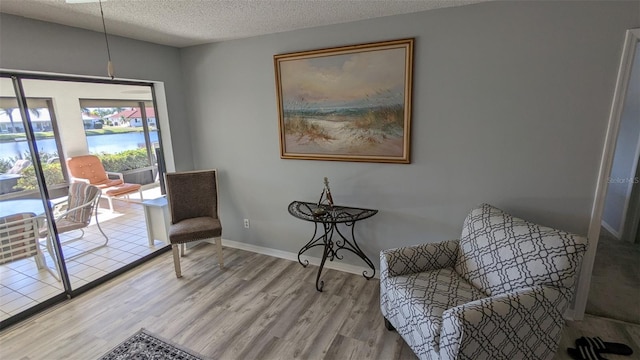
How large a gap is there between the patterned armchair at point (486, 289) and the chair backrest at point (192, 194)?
2.11m

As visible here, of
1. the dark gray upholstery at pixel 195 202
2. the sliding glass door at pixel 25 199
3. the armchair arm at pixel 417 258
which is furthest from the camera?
the dark gray upholstery at pixel 195 202

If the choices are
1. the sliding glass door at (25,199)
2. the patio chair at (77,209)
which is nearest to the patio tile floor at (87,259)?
the sliding glass door at (25,199)

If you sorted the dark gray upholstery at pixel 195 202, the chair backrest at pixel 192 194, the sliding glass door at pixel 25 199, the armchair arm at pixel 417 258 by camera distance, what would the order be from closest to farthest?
1. the armchair arm at pixel 417 258
2. the sliding glass door at pixel 25 199
3. the dark gray upholstery at pixel 195 202
4. the chair backrest at pixel 192 194

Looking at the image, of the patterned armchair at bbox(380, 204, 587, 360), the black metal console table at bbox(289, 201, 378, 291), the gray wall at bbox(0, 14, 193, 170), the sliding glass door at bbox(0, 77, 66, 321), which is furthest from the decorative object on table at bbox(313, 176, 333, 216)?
the sliding glass door at bbox(0, 77, 66, 321)

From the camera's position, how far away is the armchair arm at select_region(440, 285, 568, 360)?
142cm

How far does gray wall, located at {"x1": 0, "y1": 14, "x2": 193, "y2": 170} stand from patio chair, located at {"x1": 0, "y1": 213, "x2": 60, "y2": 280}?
4.05ft

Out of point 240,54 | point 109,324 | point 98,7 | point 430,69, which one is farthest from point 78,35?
point 430,69

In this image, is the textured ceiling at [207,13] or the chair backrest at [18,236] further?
the chair backrest at [18,236]

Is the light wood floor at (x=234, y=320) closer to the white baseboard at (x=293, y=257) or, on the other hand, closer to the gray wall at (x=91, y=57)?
the white baseboard at (x=293, y=257)

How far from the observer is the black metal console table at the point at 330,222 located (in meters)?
2.53

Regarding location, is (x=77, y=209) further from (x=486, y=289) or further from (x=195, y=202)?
(x=486, y=289)

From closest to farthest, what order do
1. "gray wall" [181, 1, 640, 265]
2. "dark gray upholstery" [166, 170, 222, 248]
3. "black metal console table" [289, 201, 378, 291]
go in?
"gray wall" [181, 1, 640, 265], "black metal console table" [289, 201, 378, 291], "dark gray upholstery" [166, 170, 222, 248]

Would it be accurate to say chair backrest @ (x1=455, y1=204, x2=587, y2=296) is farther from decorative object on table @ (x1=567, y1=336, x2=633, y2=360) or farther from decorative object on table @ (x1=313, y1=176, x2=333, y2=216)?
decorative object on table @ (x1=313, y1=176, x2=333, y2=216)

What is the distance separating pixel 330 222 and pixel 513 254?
1.28 m
